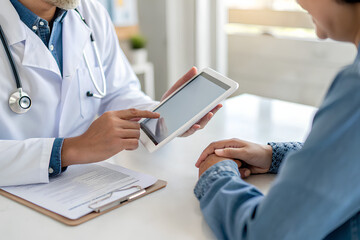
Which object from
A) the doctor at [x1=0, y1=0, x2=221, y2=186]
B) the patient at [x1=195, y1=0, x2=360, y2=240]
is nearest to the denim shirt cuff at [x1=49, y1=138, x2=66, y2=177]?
the doctor at [x1=0, y1=0, x2=221, y2=186]

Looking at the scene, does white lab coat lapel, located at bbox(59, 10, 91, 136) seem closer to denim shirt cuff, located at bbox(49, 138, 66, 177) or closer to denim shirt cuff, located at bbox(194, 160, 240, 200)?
denim shirt cuff, located at bbox(49, 138, 66, 177)

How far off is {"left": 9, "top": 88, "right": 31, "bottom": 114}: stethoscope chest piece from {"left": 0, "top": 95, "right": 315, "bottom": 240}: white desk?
277mm

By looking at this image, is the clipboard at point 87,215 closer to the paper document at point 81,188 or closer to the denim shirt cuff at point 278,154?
the paper document at point 81,188

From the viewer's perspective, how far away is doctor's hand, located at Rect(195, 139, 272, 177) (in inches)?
41.5

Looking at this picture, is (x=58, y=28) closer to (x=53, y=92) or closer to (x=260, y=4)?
(x=53, y=92)

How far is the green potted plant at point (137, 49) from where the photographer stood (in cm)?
312

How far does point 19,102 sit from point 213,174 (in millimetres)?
582

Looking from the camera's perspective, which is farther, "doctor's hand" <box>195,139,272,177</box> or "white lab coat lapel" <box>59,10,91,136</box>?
"white lab coat lapel" <box>59,10,91,136</box>

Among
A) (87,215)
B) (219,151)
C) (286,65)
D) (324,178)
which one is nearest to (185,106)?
(219,151)

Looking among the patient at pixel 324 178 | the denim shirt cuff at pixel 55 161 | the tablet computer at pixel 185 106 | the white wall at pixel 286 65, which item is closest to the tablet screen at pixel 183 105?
the tablet computer at pixel 185 106

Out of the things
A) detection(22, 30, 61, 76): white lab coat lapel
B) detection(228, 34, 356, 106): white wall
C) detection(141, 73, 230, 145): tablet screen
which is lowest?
detection(228, 34, 356, 106): white wall

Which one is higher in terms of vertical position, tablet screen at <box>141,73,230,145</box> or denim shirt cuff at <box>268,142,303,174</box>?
tablet screen at <box>141,73,230,145</box>

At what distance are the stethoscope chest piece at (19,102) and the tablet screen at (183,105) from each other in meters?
0.31

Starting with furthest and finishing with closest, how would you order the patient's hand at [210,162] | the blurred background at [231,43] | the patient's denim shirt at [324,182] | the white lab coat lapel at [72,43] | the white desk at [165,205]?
the blurred background at [231,43], the white lab coat lapel at [72,43], the patient's hand at [210,162], the white desk at [165,205], the patient's denim shirt at [324,182]
